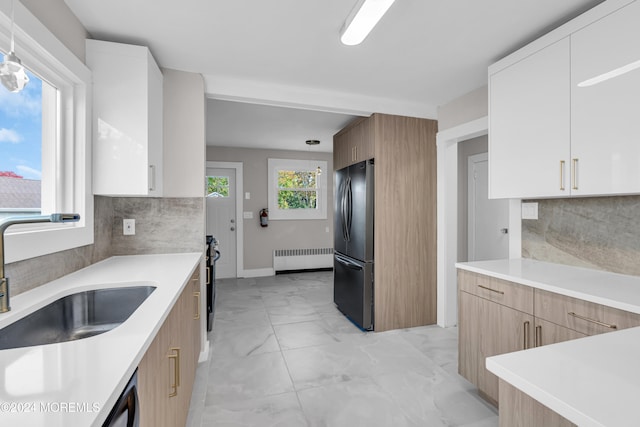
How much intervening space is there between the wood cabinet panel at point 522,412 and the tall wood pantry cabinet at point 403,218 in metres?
2.32

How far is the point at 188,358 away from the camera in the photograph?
1705 mm

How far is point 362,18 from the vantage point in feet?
5.29

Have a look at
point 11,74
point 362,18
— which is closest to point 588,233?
point 362,18

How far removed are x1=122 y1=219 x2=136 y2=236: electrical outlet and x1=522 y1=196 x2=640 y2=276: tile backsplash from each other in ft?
9.71

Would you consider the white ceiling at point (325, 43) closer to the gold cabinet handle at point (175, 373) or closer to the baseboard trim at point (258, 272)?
the gold cabinet handle at point (175, 373)

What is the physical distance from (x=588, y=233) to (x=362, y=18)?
187 centimetres

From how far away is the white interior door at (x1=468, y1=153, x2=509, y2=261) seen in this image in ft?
12.1

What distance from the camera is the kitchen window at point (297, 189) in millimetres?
5664

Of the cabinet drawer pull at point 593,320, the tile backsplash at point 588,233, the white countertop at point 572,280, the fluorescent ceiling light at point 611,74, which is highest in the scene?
the fluorescent ceiling light at point 611,74

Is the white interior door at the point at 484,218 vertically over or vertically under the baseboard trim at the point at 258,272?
over

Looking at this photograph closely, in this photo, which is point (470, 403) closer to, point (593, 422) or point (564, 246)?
point (564, 246)

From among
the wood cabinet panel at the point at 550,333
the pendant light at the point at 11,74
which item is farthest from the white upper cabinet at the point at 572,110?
the pendant light at the point at 11,74

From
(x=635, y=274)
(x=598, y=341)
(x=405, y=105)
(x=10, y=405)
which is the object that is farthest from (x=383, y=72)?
(x=10, y=405)

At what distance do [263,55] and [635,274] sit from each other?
2.65 metres
